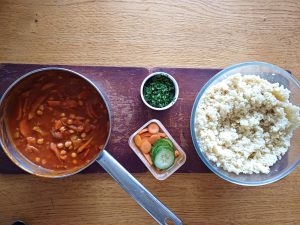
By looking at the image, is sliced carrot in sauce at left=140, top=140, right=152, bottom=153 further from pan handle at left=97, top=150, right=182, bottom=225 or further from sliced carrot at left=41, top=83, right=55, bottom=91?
sliced carrot at left=41, top=83, right=55, bottom=91

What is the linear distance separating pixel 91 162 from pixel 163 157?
365mm

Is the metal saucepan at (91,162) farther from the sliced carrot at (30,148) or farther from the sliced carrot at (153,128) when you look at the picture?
the sliced carrot at (153,128)

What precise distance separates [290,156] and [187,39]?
0.84 meters

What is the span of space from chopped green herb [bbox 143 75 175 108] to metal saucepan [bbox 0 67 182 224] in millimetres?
261

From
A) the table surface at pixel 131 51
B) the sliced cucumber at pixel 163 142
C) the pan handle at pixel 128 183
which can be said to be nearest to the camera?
the pan handle at pixel 128 183

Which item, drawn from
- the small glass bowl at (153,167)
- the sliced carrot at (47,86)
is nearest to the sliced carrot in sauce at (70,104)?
the sliced carrot at (47,86)

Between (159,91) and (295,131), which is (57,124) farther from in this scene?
(295,131)

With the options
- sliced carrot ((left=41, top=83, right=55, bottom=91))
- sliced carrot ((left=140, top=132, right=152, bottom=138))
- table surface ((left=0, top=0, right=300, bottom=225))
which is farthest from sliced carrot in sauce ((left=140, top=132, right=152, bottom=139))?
sliced carrot ((left=41, top=83, right=55, bottom=91))

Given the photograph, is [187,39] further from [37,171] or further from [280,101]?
[37,171]

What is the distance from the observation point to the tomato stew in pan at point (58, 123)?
6.14ft

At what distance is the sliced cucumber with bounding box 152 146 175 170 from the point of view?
71.9 inches

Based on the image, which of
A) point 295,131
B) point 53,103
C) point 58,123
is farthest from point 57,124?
point 295,131

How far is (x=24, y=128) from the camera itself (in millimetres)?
1877

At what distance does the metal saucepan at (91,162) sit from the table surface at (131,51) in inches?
6.9
